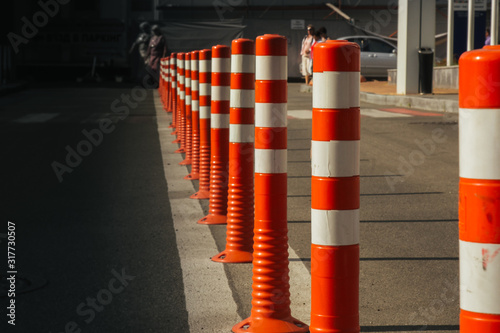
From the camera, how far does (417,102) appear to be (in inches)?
753

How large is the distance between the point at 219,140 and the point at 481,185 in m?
4.33

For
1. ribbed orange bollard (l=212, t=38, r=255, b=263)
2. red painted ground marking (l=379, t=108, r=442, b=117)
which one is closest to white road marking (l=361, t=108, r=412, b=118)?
red painted ground marking (l=379, t=108, r=442, b=117)

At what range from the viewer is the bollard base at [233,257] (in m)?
5.35

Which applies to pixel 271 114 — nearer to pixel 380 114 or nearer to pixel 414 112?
pixel 380 114

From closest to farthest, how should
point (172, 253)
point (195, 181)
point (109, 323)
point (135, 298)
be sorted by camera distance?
point (109, 323)
point (135, 298)
point (172, 253)
point (195, 181)

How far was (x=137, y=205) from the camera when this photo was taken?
24.7ft

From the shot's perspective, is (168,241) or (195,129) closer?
(168,241)

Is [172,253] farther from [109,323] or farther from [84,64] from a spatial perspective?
[84,64]

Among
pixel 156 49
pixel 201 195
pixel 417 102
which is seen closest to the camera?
pixel 201 195

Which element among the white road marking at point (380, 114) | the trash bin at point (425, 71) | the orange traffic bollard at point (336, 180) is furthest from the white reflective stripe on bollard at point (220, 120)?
the trash bin at point (425, 71)

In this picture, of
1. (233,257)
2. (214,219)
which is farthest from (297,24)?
(233,257)

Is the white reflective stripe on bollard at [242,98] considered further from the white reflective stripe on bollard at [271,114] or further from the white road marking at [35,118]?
the white road marking at [35,118]

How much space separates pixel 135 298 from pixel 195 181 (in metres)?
4.25

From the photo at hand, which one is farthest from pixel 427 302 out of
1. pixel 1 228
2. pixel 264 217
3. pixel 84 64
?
pixel 84 64
